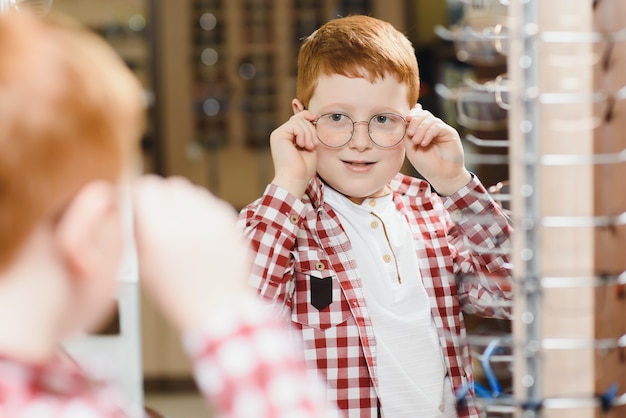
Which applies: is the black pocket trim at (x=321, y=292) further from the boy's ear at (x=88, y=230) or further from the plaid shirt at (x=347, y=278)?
the boy's ear at (x=88, y=230)

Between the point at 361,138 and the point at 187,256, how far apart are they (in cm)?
Result: 71

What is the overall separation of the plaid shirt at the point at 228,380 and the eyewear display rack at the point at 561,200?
214 mm

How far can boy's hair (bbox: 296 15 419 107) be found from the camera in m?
1.25

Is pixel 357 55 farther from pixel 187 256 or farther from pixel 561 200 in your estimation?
pixel 187 256

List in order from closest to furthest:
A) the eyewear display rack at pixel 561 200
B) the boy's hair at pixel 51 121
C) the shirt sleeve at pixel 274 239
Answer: the boy's hair at pixel 51 121 < the eyewear display rack at pixel 561 200 < the shirt sleeve at pixel 274 239

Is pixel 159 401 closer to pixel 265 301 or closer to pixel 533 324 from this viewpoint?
pixel 265 301

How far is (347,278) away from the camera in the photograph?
124 cm


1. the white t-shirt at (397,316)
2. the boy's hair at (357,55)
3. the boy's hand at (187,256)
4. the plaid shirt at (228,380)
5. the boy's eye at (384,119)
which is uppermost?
the boy's hair at (357,55)

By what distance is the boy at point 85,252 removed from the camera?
525mm

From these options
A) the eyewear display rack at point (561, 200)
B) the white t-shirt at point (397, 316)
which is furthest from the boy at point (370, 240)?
the eyewear display rack at point (561, 200)

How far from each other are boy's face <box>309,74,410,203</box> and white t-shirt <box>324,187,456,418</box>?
0.16 ft

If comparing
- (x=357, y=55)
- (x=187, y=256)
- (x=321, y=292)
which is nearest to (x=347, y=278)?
(x=321, y=292)

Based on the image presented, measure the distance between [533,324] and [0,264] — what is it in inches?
14.8

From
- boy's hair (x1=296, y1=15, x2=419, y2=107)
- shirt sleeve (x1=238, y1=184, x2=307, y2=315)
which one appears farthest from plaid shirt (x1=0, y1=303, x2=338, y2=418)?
boy's hair (x1=296, y1=15, x2=419, y2=107)
